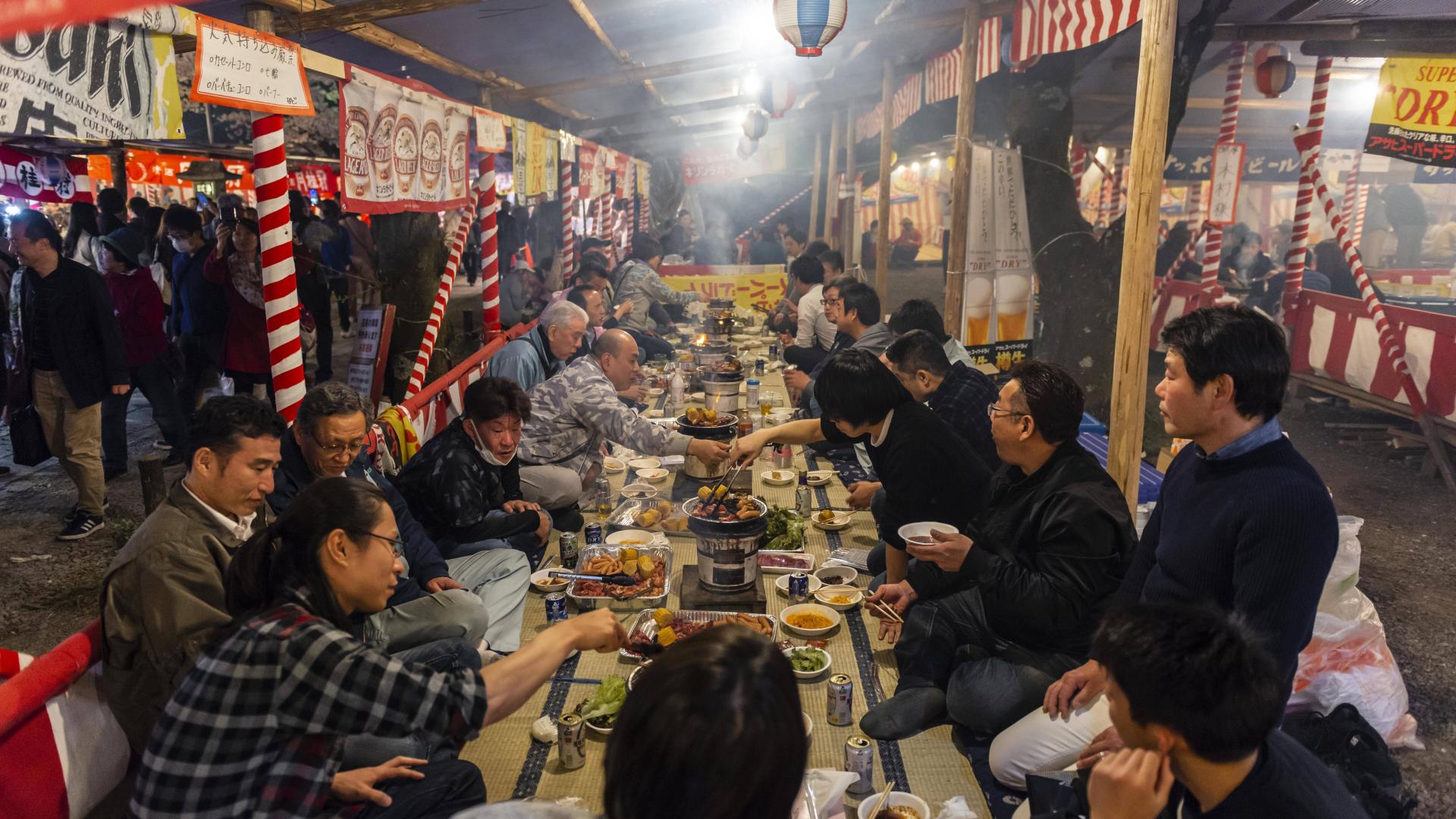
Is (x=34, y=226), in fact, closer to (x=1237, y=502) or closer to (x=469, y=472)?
(x=469, y=472)

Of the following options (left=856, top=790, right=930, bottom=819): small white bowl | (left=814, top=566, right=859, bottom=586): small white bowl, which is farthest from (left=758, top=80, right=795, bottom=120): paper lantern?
(left=856, top=790, right=930, bottom=819): small white bowl

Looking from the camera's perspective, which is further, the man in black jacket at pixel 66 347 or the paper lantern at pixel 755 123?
the paper lantern at pixel 755 123

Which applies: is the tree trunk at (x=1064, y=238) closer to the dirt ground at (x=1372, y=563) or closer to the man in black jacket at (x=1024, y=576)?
the dirt ground at (x=1372, y=563)

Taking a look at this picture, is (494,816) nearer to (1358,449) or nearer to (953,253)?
Answer: (953,253)

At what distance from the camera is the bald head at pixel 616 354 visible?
6.63 m

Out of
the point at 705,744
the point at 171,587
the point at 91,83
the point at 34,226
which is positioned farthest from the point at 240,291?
the point at 705,744

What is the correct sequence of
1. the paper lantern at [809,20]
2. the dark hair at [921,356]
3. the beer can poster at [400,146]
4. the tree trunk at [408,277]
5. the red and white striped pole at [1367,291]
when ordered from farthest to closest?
the tree trunk at [408,277] < the red and white striped pole at [1367,291] < the paper lantern at [809,20] < the beer can poster at [400,146] < the dark hair at [921,356]

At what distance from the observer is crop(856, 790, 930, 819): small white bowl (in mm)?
3008

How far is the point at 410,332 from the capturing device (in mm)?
11016

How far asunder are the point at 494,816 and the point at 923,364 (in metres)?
4.59

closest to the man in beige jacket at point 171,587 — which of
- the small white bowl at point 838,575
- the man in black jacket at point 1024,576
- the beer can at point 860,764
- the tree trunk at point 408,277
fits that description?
the beer can at point 860,764

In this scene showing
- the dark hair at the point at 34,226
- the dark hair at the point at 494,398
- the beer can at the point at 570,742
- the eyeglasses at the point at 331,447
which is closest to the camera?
the beer can at the point at 570,742

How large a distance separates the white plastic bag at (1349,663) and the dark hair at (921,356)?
2362mm

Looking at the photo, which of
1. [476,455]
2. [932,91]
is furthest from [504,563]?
[932,91]
